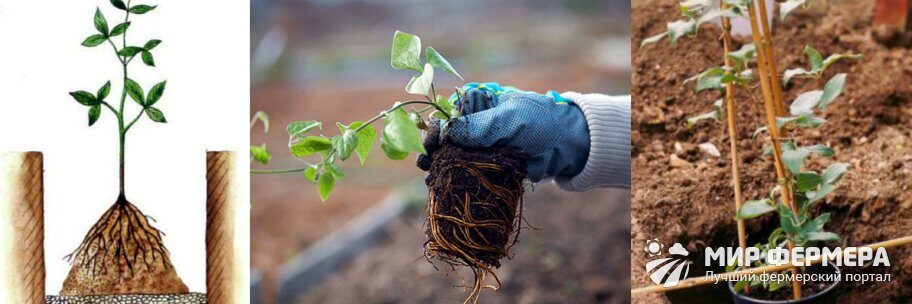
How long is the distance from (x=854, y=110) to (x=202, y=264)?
0.92 m

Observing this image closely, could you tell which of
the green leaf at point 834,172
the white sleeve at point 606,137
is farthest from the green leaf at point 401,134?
the green leaf at point 834,172

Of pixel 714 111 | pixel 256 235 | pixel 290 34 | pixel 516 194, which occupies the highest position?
pixel 714 111

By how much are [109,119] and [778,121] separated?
3.02 feet

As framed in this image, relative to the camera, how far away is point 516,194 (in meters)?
1.08

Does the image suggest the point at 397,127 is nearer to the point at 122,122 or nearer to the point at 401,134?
the point at 401,134

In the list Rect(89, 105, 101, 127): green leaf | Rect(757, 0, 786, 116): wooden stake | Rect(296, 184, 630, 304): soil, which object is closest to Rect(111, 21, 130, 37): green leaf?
Rect(89, 105, 101, 127): green leaf

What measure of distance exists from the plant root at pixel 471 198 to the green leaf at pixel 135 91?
446 mm

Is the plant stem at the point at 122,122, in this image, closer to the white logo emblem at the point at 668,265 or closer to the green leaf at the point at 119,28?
the green leaf at the point at 119,28

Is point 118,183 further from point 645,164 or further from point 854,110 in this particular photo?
point 854,110

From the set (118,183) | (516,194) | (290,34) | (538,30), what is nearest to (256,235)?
(290,34)

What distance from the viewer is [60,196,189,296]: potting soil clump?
1198 mm

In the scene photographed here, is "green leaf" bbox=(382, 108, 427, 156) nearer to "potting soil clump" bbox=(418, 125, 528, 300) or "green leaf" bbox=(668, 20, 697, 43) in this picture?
"potting soil clump" bbox=(418, 125, 528, 300)

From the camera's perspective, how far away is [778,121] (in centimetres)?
96

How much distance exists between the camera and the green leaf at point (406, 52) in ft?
3.38
